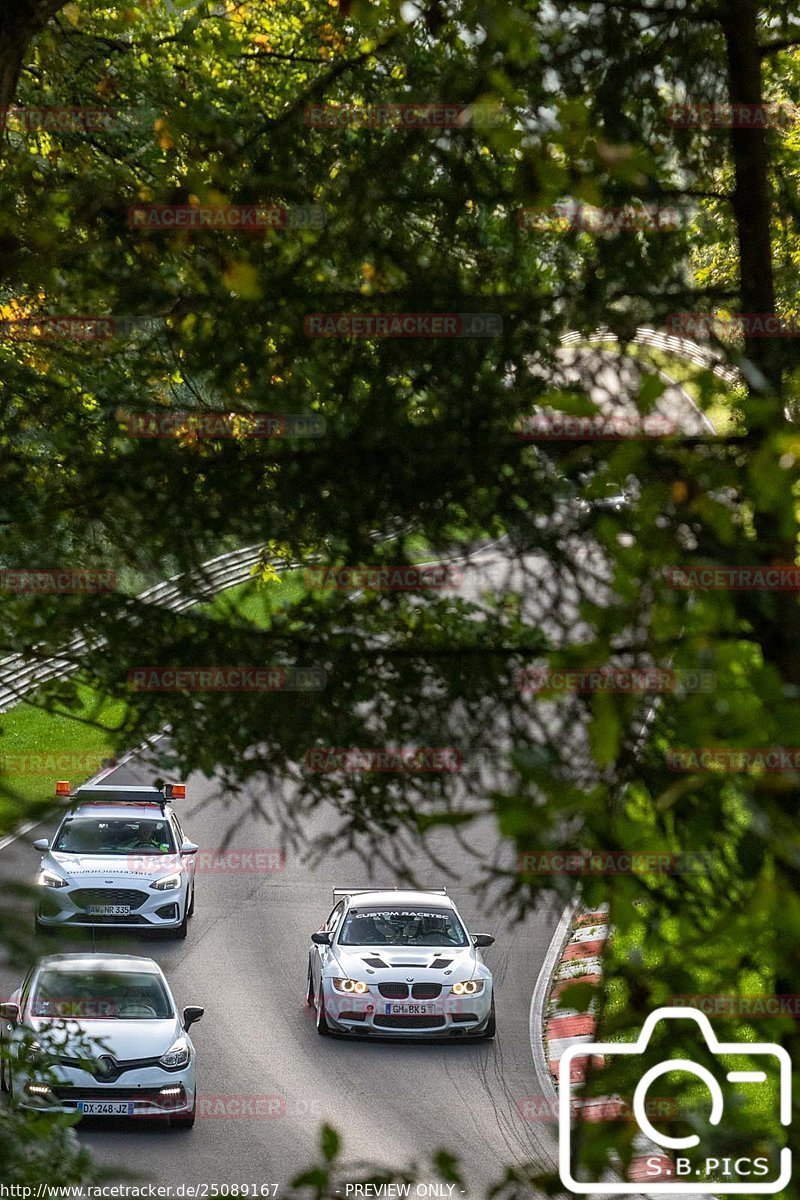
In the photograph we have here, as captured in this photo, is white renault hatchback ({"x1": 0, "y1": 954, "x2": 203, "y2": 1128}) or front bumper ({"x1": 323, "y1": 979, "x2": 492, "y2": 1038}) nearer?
white renault hatchback ({"x1": 0, "y1": 954, "x2": 203, "y2": 1128})

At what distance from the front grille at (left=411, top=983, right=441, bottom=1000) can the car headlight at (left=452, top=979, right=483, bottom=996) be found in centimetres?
22

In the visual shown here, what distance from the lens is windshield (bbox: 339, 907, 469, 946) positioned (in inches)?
677

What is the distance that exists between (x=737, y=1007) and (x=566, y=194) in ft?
7.03

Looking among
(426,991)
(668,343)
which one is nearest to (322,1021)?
(426,991)

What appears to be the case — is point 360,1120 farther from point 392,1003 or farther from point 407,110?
point 407,110

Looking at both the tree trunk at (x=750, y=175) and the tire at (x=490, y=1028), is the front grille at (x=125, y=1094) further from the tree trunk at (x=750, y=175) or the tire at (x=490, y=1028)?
the tree trunk at (x=750, y=175)

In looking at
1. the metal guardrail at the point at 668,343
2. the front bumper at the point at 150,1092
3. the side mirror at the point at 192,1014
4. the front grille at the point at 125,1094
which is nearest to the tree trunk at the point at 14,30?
the metal guardrail at the point at 668,343

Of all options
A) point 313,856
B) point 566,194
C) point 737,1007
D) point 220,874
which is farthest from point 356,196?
point 220,874

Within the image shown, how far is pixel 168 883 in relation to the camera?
1916 cm

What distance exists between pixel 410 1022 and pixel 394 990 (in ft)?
1.81

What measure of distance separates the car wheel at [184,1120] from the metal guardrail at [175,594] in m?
11.2

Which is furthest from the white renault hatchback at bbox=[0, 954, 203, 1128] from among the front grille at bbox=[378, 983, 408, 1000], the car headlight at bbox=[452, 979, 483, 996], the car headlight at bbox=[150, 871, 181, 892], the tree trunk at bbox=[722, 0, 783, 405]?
the tree trunk at bbox=[722, 0, 783, 405]

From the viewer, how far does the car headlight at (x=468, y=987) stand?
664 inches

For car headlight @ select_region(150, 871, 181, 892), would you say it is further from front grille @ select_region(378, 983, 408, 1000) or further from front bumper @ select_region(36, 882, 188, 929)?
front grille @ select_region(378, 983, 408, 1000)
